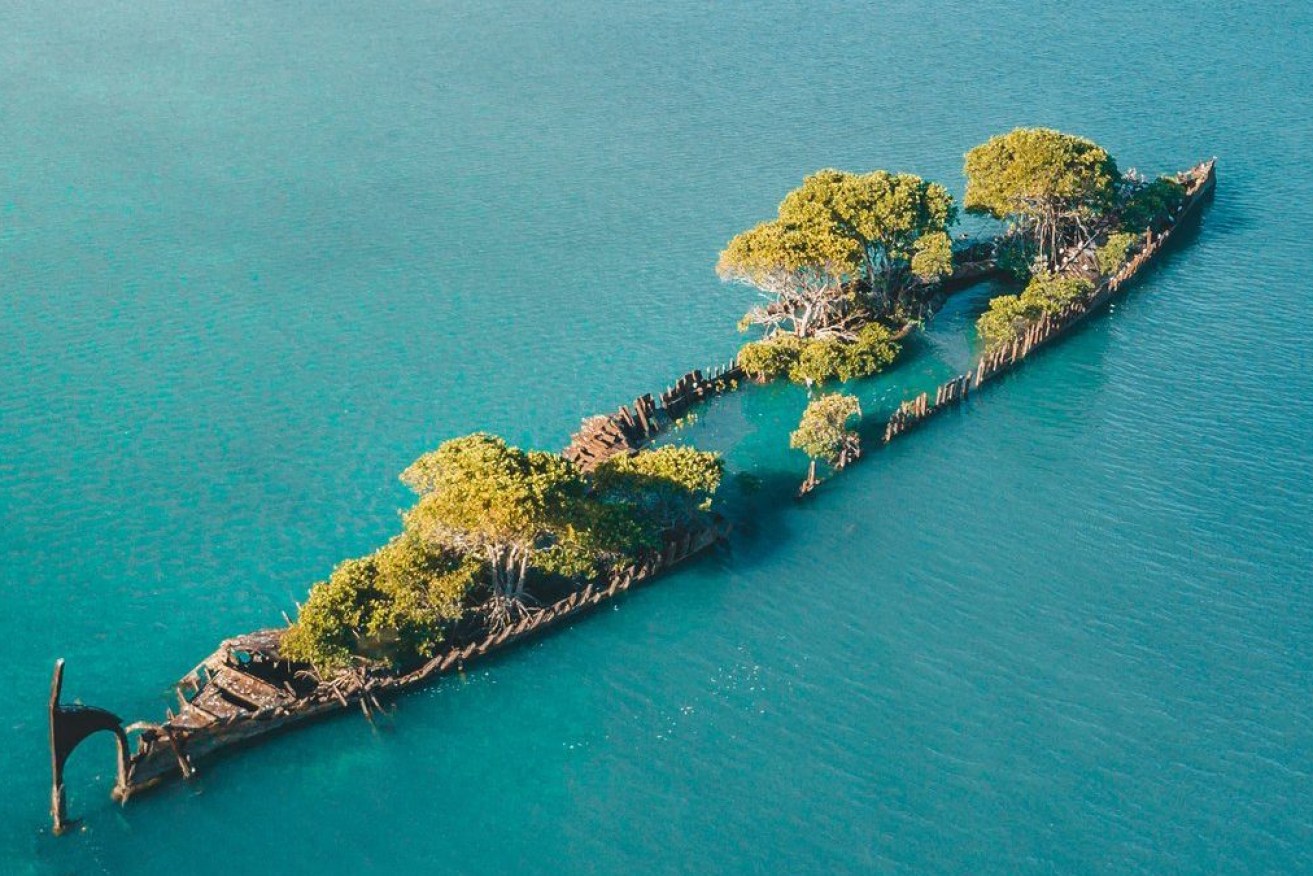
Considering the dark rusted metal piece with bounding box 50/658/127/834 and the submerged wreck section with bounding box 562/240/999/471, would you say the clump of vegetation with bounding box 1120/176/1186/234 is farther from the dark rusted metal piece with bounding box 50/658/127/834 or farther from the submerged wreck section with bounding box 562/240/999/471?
the dark rusted metal piece with bounding box 50/658/127/834

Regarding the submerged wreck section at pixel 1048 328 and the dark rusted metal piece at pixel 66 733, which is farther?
the submerged wreck section at pixel 1048 328

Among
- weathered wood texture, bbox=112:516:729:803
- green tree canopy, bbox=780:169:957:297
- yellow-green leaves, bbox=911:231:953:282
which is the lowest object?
weathered wood texture, bbox=112:516:729:803

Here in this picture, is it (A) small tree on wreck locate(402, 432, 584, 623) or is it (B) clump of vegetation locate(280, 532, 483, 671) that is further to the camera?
(A) small tree on wreck locate(402, 432, 584, 623)

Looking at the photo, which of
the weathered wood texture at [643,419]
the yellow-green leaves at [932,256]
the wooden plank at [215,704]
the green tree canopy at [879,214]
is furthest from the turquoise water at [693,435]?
the green tree canopy at [879,214]

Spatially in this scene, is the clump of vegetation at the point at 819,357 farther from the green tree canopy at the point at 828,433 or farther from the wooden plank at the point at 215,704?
the wooden plank at the point at 215,704

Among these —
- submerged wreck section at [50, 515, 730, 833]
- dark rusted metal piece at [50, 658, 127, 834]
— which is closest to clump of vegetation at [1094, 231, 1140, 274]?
submerged wreck section at [50, 515, 730, 833]

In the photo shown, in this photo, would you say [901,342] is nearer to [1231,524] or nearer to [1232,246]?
[1231,524]

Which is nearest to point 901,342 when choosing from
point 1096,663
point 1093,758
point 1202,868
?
point 1096,663
